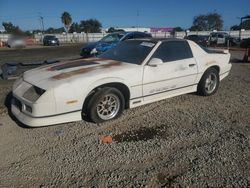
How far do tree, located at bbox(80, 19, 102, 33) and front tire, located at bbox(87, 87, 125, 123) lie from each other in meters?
94.8

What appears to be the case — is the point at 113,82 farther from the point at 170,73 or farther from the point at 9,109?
the point at 9,109

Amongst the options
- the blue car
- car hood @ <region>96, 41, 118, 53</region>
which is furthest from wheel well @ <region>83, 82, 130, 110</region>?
car hood @ <region>96, 41, 118, 53</region>

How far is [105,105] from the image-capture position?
471 centimetres

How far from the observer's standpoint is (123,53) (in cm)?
560

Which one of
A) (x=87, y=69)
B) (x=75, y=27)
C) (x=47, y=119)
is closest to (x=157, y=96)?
(x=87, y=69)

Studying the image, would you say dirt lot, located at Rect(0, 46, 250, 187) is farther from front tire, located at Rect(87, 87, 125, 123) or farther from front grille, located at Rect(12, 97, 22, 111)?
front grille, located at Rect(12, 97, 22, 111)

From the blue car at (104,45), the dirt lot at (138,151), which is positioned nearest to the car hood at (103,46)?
the blue car at (104,45)

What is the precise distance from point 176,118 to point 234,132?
1.04 metres

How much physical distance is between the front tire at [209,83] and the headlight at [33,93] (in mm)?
3581

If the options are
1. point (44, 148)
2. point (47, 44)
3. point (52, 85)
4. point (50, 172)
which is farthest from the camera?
point (47, 44)

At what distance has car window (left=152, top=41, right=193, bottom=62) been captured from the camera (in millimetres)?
5348

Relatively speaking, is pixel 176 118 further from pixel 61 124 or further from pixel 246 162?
pixel 61 124

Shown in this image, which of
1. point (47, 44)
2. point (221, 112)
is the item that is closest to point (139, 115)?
point (221, 112)

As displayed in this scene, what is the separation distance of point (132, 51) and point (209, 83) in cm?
213
